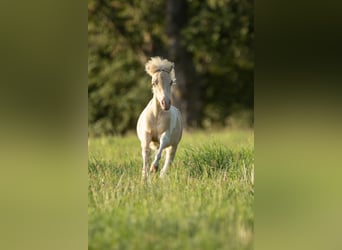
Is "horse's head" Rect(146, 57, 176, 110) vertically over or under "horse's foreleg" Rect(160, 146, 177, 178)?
over

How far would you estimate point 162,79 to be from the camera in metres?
3.16

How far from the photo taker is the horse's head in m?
3.17

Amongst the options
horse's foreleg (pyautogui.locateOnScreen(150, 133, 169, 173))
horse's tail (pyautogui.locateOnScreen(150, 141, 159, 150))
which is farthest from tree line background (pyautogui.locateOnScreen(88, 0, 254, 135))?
horse's foreleg (pyautogui.locateOnScreen(150, 133, 169, 173))

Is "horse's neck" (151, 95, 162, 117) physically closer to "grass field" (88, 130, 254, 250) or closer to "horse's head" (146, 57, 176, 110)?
"horse's head" (146, 57, 176, 110)

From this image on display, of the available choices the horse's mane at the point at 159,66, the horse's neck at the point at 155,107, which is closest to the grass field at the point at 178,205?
the horse's neck at the point at 155,107

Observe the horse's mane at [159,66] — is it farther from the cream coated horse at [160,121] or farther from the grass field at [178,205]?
the grass field at [178,205]

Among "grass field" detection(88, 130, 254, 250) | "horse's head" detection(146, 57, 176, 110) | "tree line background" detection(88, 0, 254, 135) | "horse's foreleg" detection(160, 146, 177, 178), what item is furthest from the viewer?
"tree line background" detection(88, 0, 254, 135)

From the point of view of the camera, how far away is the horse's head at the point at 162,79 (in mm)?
3170
